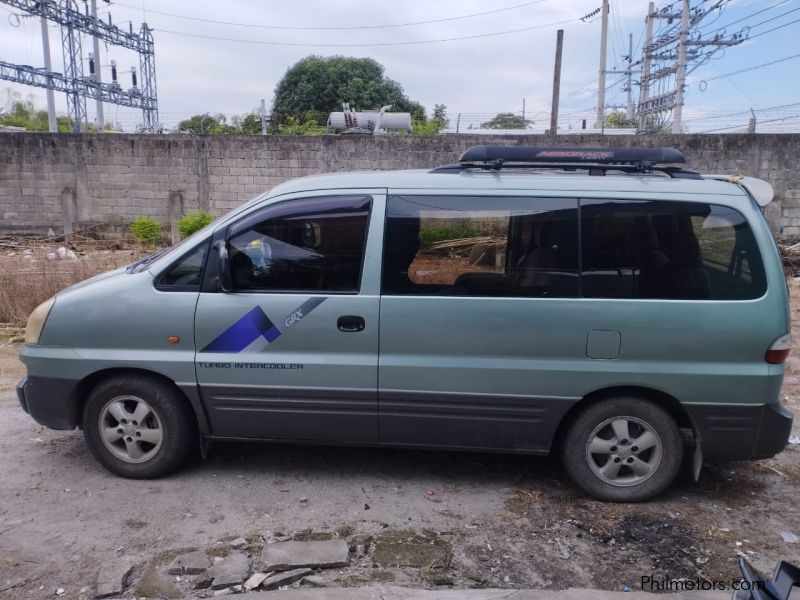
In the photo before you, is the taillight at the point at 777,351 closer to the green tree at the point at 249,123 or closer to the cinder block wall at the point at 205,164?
the cinder block wall at the point at 205,164

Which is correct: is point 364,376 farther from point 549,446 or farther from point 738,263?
point 738,263

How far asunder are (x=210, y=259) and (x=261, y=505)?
1496 mm

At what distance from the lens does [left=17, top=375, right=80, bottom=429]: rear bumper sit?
12.9 ft

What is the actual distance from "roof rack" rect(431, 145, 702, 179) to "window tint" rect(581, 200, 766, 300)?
38cm

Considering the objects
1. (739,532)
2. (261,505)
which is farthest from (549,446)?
(261,505)

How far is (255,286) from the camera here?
3844 mm

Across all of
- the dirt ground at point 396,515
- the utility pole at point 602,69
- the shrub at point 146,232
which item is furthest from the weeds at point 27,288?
the utility pole at point 602,69

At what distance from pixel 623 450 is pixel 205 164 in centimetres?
1388

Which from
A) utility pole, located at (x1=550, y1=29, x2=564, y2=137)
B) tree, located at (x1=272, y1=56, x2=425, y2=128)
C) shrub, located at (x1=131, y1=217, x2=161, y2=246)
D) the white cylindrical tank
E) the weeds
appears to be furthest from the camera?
tree, located at (x1=272, y1=56, x2=425, y2=128)

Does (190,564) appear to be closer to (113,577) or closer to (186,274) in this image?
(113,577)

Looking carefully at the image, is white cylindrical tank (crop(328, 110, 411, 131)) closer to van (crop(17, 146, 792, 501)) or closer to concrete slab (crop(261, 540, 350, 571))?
van (crop(17, 146, 792, 501))

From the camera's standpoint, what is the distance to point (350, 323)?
3723 millimetres

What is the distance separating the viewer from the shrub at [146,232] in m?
14.4

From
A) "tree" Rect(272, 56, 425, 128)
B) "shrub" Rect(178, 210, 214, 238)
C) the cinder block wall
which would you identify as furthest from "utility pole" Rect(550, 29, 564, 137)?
"tree" Rect(272, 56, 425, 128)
